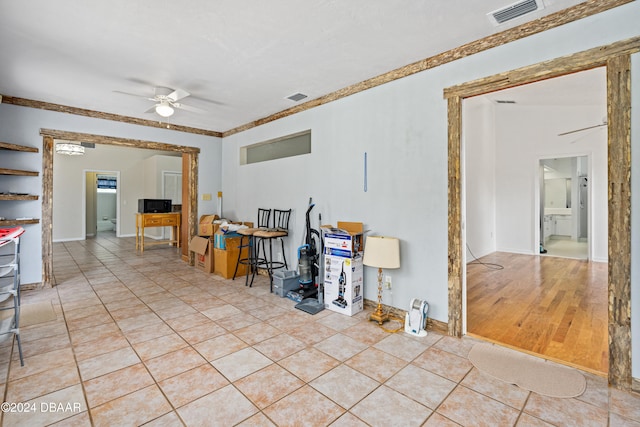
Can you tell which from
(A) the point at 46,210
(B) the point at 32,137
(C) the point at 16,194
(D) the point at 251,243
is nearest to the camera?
(C) the point at 16,194

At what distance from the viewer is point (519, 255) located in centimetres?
668

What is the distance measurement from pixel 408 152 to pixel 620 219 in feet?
5.47

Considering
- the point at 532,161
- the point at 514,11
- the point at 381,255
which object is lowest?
the point at 381,255

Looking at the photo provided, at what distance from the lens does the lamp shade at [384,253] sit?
115 inches

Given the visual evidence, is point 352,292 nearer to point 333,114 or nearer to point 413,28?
point 333,114

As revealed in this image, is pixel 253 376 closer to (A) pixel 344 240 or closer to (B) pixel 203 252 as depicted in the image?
(A) pixel 344 240

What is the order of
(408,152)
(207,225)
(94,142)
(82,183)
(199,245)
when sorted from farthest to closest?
1. (82,183)
2. (207,225)
3. (199,245)
4. (94,142)
5. (408,152)

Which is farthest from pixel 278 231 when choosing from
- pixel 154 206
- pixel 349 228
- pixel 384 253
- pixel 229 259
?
pixel 154 206

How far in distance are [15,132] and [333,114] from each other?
435 centimetres

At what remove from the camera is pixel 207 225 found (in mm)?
5539

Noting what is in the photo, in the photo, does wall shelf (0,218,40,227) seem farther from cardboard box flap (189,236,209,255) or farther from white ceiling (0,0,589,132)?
cardboard box flap (189,236,209,255)

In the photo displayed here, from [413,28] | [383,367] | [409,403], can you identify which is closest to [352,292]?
[383,367]

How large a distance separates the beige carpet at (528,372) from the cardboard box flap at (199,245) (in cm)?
425

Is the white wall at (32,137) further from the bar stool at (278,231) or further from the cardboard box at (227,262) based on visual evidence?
the bar stool at (278,231)
